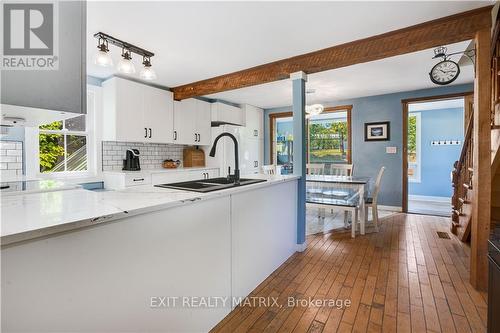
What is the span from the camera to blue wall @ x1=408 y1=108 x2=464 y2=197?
599 centimetres

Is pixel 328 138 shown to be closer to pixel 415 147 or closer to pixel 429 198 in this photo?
pixel 415 147

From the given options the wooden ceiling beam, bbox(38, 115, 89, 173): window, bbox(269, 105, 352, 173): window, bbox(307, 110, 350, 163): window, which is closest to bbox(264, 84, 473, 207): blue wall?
bbox(269, 105, 352, 173): window

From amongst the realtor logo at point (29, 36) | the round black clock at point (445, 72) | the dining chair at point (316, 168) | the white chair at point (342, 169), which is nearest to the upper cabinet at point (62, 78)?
the realtor logo at point (29, 36)

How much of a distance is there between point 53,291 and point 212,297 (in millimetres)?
951

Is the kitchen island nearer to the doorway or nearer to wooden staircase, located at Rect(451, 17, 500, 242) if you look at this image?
wooden staircase, located at Rect(451, 17, 500, 242)

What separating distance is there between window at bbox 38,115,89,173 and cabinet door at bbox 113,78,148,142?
1.87 feet

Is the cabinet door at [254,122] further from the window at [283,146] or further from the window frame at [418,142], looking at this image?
the window frame at [418,142]

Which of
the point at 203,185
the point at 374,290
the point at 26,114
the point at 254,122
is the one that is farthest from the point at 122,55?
the point at 254,122

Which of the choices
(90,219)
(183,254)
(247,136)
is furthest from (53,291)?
(247,136)

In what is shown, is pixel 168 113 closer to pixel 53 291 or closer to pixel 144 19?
pixel 144 19

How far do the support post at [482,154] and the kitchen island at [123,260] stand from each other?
1.87 meters

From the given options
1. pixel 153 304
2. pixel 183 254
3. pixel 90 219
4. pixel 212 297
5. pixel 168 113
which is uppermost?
pixel 168 113

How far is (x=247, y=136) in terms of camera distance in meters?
5.53

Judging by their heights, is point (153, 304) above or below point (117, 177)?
below
